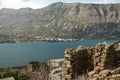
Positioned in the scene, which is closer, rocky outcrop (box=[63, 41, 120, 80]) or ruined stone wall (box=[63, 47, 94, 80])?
rocky outcrop (box=[63, 41, 120, 80])

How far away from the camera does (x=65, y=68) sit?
1861cm

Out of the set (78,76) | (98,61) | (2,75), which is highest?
(98,61)

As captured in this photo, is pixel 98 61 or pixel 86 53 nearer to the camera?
pixel 98 61

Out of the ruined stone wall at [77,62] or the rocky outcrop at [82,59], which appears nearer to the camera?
the rocky outcrop at [82,59]

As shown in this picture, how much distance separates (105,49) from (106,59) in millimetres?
527

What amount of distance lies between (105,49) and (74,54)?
360 centimetres

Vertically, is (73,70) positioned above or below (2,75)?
above

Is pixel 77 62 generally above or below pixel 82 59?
below

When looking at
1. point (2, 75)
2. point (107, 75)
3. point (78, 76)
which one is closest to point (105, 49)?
point (78, 76)

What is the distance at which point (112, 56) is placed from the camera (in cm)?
1580

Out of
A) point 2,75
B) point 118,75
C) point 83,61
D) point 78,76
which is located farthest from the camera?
point 2,75

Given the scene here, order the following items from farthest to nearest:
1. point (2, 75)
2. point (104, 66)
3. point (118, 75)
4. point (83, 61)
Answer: point (2, 75) < point (83, 61) < point (104, 66) < point (118, 75)

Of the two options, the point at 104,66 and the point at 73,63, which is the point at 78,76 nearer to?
the point at 73,63

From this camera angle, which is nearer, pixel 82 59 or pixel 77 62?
pixel 77 62
